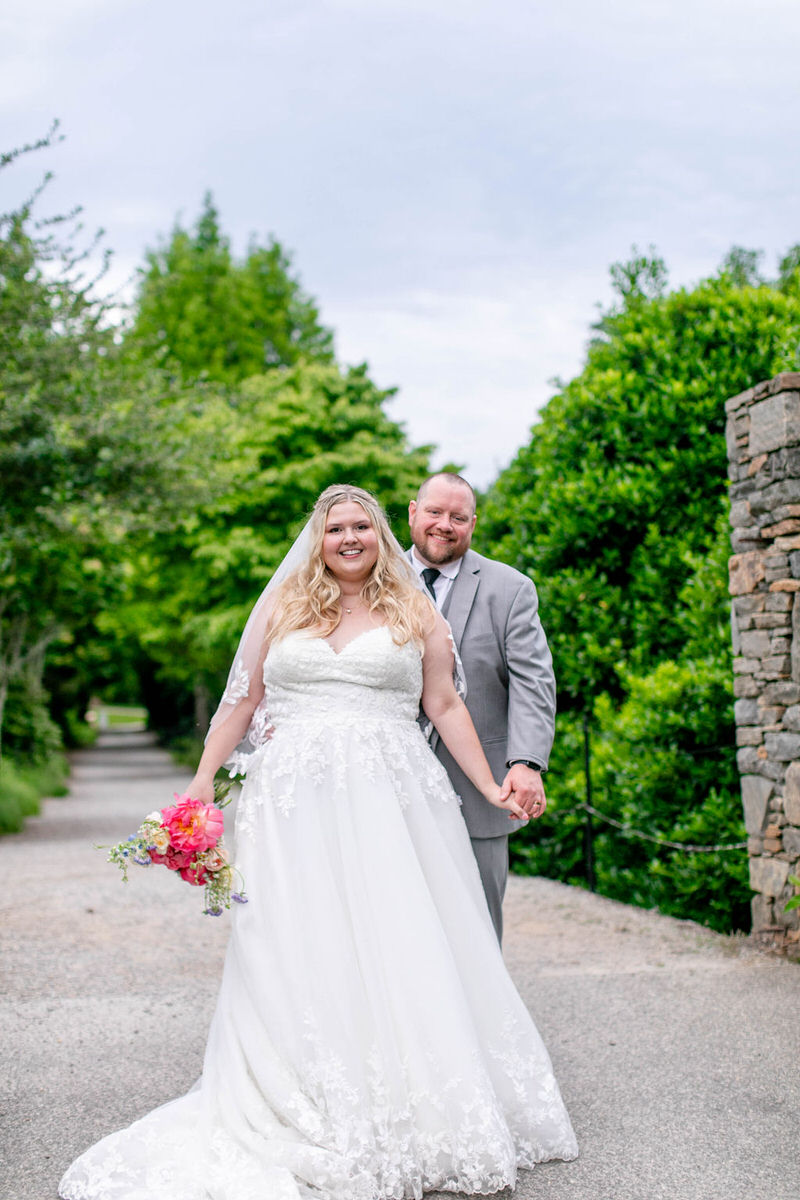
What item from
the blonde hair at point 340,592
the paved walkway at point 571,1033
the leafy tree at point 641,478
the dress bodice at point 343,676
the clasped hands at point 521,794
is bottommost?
the paved walkway at point 571,1033

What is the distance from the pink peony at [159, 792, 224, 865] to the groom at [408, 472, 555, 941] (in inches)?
40.4

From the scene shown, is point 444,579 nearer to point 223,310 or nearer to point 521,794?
point 521,794

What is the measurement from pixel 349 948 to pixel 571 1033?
2007 mm

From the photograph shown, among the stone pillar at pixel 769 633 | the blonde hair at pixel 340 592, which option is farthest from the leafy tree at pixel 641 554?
the blonde hair at pixel 340 592

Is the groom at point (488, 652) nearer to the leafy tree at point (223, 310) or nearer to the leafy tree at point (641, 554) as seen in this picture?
the leafy tree at point (641, 554)

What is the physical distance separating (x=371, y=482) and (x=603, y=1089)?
43.3 feet

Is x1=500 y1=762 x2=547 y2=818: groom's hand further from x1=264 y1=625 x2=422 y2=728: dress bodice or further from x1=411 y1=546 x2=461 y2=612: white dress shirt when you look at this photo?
x1=411 y1=546 x2=461 y2=612: white dress shirt

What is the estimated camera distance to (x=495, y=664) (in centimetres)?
431

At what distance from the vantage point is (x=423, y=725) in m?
4.09

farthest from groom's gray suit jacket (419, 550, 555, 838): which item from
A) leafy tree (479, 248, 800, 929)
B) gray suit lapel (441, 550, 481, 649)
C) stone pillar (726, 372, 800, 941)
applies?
leafy tree (479, 248, 800, 929)

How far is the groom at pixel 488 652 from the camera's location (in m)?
4.10

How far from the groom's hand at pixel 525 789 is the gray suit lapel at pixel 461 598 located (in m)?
0.63

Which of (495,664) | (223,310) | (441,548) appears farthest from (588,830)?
(223,310)

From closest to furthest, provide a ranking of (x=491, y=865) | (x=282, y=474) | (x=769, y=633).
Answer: (x=491, y=865) < (x=769, y=633) < (x=282, y=474)
